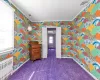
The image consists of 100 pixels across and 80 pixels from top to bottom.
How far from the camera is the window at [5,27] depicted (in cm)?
204

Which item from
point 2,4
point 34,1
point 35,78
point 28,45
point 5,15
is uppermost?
point 34,1

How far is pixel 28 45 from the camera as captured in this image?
4434 millimetres

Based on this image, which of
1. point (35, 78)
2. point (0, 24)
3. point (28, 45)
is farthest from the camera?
point (28, 45)

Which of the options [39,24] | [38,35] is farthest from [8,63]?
[39,24]

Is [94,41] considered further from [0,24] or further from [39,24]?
[39,24]

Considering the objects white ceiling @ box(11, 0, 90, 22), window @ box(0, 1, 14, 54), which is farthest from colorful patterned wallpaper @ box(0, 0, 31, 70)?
white ceiling @ box(11, 0, 90, 22)

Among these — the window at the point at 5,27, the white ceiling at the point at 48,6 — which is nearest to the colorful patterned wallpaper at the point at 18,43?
the window at the point at 5,27

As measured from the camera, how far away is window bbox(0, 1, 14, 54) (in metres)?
2.04

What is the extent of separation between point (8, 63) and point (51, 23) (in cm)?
364

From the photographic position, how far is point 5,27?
222 cm

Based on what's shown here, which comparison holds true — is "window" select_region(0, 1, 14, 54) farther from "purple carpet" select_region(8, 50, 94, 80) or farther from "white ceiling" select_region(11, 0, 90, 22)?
"purple carpet" select_region(8, 50, 94, 80)

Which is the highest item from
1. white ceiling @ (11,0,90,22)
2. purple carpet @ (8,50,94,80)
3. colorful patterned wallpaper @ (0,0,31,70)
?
white ceiling @ (11,0,90,22)

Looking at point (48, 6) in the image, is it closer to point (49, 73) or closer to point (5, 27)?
point (5, 27)

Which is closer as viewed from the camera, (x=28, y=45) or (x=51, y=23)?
(x=28, y=45)
